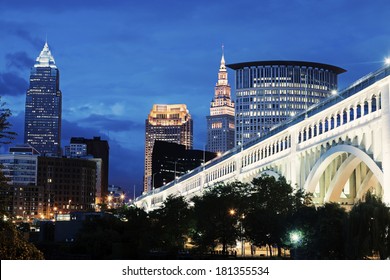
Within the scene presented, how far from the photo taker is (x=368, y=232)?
2094 inches

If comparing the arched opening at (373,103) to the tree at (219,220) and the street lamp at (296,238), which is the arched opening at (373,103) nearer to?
the street lamp at (296,238)

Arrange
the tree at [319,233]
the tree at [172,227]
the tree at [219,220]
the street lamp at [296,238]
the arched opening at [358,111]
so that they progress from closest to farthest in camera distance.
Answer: the tree at [319,233], the street lamp at [296,238], the arched opening at [358,111], the tree at [219,220], the tree at [172,227]

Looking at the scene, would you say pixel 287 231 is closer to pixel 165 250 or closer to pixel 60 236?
pixel 165 250

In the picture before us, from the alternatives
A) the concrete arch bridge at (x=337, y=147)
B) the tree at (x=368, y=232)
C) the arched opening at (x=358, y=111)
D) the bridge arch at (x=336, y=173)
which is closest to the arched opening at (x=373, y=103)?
the concrete arch bridge at (x=337, y=147)

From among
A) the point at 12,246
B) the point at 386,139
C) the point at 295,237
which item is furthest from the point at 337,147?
the point at 12,246

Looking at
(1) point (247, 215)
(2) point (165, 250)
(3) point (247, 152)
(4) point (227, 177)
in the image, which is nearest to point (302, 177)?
(1) point (247, 215)

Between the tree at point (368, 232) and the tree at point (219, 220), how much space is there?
30.8 metres

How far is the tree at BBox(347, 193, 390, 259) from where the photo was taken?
172 ft

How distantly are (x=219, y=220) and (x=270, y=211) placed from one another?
895 centimetres

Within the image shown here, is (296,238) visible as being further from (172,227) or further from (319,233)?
(172,227)

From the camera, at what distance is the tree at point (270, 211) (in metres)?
76.1

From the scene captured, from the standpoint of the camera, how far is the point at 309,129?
91.5 meters

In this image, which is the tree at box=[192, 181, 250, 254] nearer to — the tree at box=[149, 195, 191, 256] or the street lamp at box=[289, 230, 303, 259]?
the tree at box=[149, 195, 191, 256]

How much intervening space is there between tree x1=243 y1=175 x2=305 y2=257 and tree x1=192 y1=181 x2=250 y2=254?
2.02m
